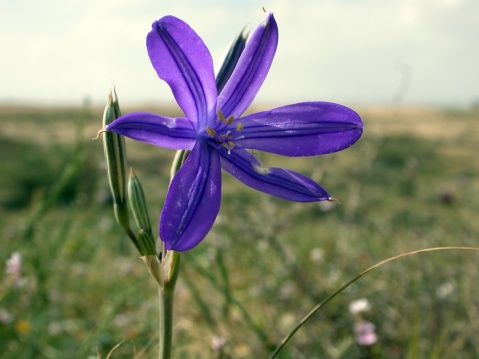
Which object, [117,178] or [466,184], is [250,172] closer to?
[117,178]

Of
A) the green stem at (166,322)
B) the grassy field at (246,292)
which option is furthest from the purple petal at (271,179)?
the grassy field at (246,292)

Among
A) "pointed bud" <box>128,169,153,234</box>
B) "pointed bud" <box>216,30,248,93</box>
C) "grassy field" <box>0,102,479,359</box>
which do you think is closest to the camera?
"pointed bud" <box>128,169,153,234</box>

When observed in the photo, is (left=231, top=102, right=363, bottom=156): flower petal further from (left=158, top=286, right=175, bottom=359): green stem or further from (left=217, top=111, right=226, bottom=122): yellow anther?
(left=158, top=286, right=175, bottom=359): green stem

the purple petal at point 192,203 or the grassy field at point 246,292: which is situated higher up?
the purple petal at point 192,203

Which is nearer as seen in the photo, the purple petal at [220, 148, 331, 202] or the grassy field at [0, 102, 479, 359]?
the purple petal at [220, 148, 331, 202]

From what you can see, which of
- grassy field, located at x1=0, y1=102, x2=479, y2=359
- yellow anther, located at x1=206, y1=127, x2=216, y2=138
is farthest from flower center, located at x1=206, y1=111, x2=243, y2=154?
grassy field, located at x1=0, y1=102, x2=479, y2=359

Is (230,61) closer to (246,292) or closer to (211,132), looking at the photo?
(211,132)

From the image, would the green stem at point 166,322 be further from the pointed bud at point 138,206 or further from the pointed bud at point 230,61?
the pointed bud at point 230,61

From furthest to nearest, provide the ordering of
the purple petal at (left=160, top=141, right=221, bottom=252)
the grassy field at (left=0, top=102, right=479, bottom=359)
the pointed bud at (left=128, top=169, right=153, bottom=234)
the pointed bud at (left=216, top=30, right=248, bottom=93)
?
the grassy field at (left=0, top=102, right=479, bottom=359) < the pointed bud at (left=216, top=30, right=248, bottom=93) < the pointed bud at (left=128, top=169, right=153, bottom=234) < the purple petal at (left=160, top=141, right=221, bottom=252)
